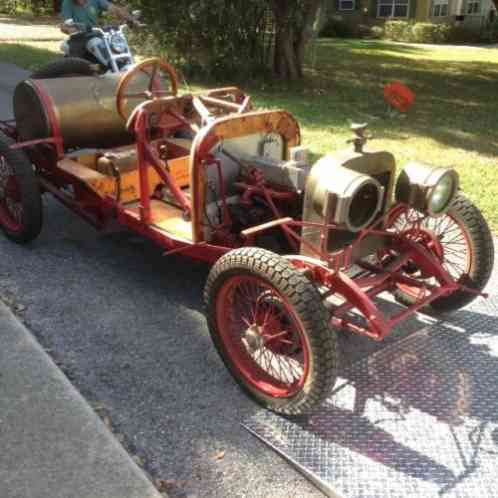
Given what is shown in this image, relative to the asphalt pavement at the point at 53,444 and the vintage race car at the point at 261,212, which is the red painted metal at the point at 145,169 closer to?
the vintage race car at the point at 261,212

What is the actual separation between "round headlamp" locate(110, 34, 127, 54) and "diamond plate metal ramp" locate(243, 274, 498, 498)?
176 inches

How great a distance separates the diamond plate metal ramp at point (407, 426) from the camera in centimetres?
235

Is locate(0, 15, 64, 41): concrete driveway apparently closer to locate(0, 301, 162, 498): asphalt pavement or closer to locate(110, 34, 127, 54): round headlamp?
locate(110, 34, 127, 54): round headlamp

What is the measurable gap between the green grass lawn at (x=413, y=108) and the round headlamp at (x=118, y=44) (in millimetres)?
2310

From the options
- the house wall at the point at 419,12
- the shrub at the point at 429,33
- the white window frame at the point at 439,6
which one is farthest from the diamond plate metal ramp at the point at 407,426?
the white window frame at the point at 439,6

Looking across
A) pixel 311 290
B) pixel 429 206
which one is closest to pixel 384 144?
pixel 429 206

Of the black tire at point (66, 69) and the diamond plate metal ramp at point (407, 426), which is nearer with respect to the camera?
the diamond plate metal ramp at point (407, 426)

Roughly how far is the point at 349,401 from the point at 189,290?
4.54 ft

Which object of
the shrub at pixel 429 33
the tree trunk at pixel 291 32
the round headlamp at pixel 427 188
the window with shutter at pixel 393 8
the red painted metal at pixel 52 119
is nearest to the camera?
the round headlamp at pixel 427 188

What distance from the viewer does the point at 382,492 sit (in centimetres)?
229

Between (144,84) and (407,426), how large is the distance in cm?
307

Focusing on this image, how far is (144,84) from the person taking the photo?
446 centimetres

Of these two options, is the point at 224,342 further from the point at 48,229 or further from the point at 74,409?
the point at 48,229

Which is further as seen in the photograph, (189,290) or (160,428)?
(189,290)
